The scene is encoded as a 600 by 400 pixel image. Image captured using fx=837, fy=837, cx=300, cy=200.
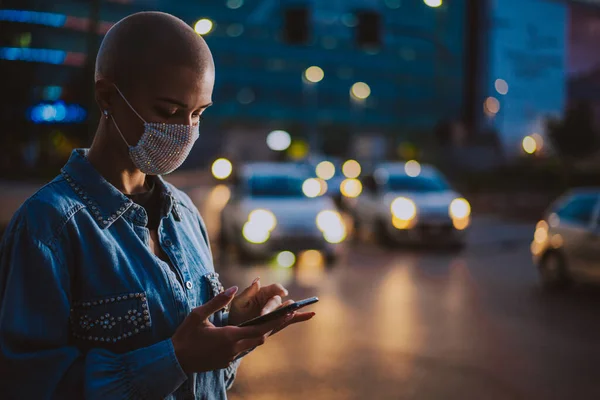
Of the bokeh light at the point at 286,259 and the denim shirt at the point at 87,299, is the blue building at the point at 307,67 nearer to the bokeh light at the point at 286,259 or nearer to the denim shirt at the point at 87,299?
the bokeh light at the point at 286,259

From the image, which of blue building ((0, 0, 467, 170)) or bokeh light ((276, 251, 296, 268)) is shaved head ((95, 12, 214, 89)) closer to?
bokeh light ((276, 251, 296, 268))

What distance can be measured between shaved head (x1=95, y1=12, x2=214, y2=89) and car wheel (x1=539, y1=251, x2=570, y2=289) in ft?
36.7

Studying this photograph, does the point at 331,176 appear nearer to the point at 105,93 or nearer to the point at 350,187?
the point at 350,187

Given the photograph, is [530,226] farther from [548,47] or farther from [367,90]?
[548,47]

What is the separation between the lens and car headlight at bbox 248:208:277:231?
577 inches

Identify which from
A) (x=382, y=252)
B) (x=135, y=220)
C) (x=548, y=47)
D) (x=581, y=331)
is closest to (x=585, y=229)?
(x=581, y=331)

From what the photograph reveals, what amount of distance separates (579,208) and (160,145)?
11.2 metres

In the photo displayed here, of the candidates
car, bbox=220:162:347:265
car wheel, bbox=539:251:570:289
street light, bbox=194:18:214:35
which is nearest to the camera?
street light, bbox=194:18:214:35

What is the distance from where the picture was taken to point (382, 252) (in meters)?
17.8


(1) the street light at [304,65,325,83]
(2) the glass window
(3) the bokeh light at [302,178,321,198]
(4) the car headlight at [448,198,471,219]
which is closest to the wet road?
(2) the glass window

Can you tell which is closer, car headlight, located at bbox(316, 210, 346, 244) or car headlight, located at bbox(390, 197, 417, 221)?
car headlight, located at bbox(316, 210, 346, 244)

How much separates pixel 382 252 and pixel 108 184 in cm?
1616

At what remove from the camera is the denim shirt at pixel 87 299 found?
1.67 meters

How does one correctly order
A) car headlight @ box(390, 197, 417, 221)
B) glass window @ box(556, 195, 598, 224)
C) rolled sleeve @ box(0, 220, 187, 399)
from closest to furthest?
1. rolled sleeve @ box(0, 220, 187, 399)
2. glass window @ box(556, 195, 598, 224)
3. car headlight @ box(390, 197, 417, 221)
